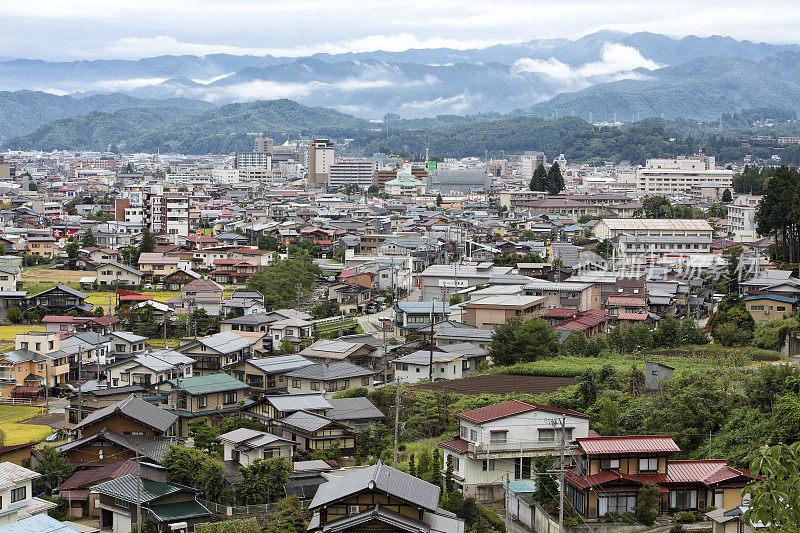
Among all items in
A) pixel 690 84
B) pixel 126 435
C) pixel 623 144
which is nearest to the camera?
pixel 126 435

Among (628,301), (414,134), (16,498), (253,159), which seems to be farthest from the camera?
(414,134)

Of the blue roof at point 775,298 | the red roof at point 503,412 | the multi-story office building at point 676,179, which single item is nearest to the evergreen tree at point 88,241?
the blue roof at point 775,298

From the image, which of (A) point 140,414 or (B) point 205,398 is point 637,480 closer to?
(A) point 140,414

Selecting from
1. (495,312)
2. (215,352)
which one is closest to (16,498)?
(215,352)

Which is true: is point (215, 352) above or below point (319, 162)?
below

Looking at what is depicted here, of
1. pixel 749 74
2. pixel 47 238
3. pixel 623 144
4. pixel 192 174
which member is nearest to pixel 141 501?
pixel 47 238

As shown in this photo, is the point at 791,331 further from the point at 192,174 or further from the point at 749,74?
the point at 749,74
